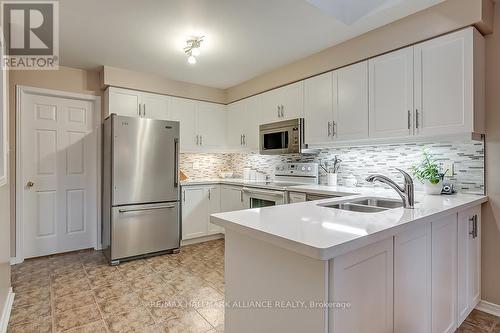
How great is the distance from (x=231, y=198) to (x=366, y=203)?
215 centimetres

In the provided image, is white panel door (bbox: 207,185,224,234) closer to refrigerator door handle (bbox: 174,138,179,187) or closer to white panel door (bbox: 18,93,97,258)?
refrigerator door handle (bbox: 174,138,179,187)

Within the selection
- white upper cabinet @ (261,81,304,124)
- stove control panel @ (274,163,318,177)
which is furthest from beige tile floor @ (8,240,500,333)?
white upper cabinet @ (261,81,304,124)

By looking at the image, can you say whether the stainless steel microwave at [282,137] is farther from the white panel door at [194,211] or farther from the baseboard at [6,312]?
the baseboard at [6,312]

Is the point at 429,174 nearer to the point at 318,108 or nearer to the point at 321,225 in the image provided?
the point at 318,108

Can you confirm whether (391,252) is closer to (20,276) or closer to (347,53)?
(347,53)

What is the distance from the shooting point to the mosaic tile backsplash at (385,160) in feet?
7.29

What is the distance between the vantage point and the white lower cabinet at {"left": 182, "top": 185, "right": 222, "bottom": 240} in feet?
12.5

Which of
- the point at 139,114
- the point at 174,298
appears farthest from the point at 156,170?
the point at 174,298

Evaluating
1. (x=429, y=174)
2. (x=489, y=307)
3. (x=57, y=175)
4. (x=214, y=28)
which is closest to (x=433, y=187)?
(x=429, y=174)

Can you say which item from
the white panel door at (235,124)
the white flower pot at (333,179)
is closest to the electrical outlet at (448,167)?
the white flower pot at (333,179)

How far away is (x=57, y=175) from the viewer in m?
3.48

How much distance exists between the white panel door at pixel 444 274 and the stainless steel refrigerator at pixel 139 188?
2.86 meters

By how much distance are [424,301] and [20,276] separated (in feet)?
11.8

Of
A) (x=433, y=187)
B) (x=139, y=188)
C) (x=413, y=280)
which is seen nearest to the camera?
(x=413, y=280)
